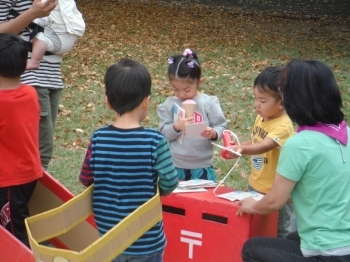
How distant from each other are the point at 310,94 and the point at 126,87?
88cm

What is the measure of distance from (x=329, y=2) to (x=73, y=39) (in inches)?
809

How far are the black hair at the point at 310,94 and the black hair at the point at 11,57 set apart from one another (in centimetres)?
147

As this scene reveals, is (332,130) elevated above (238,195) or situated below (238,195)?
above

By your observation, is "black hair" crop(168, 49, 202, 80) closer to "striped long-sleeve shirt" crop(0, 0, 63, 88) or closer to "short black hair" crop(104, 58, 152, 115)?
"striped long-sleeve shirt" crop(0, 0, 63, 88)

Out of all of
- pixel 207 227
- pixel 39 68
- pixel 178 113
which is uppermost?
pixel 39 68

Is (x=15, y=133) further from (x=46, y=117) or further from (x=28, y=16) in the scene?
(x=46, y=117)

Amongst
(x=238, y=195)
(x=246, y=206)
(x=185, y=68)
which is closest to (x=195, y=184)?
(x=238, y=195)

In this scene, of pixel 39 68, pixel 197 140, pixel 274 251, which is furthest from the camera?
pixel 39 68

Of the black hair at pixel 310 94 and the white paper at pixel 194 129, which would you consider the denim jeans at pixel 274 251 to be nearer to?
the black hair at pixel 310 94

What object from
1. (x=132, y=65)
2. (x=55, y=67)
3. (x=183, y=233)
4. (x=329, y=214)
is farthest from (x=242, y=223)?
(x=55, y=67)

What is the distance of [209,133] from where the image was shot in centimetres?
388

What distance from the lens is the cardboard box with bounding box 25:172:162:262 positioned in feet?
8.12

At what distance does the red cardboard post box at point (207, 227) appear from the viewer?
352 cm

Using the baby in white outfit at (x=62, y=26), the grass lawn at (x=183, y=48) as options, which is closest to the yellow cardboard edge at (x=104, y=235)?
the baby in white outfit at (x=62, y=26)
